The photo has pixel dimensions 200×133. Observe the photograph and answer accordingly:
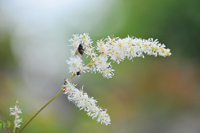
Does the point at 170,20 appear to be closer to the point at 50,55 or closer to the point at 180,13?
the point at 180,13

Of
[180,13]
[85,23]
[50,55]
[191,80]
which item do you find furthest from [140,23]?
[50,55]

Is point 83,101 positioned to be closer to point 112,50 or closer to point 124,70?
point 112,50

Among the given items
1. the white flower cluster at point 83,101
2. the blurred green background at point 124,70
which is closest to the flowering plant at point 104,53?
the white flower cluster at point 83,101

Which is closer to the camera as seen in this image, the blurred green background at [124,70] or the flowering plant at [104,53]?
the flowering plant at [104,53]

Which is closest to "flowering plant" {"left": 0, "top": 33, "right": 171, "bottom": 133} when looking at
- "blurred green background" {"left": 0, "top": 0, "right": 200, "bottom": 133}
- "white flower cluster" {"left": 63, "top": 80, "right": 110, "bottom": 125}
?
"white flower cluster" {"left": 63, "top": 80, "right": 110, "bottom": 125}

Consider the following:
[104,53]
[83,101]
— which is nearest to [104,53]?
[104,53]

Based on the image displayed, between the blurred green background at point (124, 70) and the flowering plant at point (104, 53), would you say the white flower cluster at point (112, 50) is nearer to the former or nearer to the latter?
the flowering plant at point (104, 53)

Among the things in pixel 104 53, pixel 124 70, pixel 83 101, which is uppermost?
pixel 124 70

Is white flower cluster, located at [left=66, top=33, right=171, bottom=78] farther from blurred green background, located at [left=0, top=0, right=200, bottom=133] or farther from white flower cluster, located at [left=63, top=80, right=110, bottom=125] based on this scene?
blurred green background, located at [left=0, top=0, right=200, bottom=133]

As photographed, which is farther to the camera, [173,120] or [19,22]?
[19,22]
